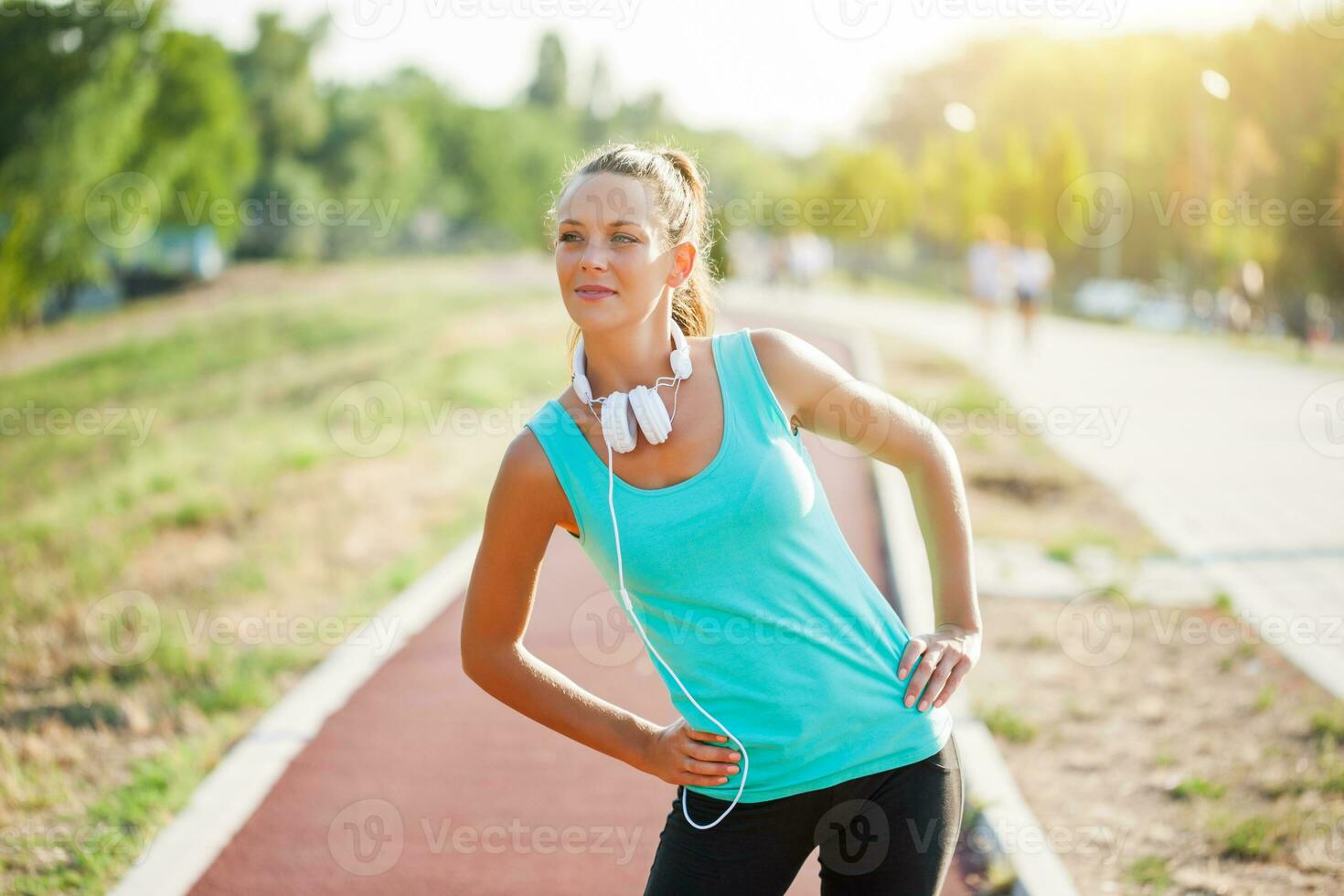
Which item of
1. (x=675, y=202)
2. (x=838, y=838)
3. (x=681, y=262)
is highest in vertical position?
(x=675, y=202)

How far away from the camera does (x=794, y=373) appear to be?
7.81ft

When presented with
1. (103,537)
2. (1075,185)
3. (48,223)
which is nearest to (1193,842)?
(103,537)

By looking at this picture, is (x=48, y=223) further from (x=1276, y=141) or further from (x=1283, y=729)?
(x=1276, y=141)

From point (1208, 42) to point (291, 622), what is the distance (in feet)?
178

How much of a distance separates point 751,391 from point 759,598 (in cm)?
40

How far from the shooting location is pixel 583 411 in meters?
2.38

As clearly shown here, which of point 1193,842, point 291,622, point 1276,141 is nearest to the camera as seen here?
point 1193,842
